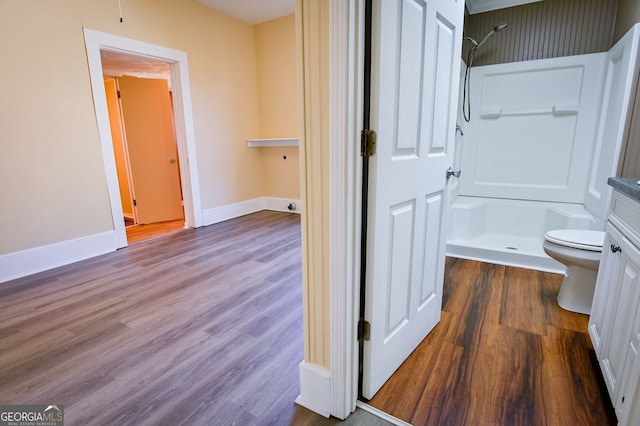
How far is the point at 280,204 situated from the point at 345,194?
376 centimetres

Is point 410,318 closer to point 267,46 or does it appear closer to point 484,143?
point 484,143

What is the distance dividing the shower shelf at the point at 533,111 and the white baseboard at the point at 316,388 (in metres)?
3.32

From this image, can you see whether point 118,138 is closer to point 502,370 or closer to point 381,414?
point 381,414

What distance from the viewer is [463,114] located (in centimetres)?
348

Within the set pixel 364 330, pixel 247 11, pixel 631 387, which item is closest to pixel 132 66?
pixel 247 11

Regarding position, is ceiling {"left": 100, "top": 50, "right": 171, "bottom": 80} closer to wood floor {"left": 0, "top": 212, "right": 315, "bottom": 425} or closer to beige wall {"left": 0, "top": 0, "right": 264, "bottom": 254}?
beige wall {"left": 0, "top": 0, "right": 264, "bottom": 254}

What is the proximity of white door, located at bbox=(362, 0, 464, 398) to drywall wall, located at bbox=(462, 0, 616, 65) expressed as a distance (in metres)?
2.33

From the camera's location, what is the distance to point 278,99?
14.4 feet

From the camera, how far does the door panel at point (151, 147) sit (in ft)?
13.4

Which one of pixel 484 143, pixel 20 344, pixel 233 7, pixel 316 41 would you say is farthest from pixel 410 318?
pixel 233 7

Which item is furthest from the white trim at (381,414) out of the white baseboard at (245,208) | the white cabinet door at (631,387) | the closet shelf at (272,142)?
the closet shelf at (272,142)

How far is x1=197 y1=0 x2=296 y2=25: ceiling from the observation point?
3.56 m

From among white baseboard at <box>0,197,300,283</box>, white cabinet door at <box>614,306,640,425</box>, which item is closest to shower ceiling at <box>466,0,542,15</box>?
white cabinet door at <box>614,306,640,425</box>

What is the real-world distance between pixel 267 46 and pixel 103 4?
1.97m
